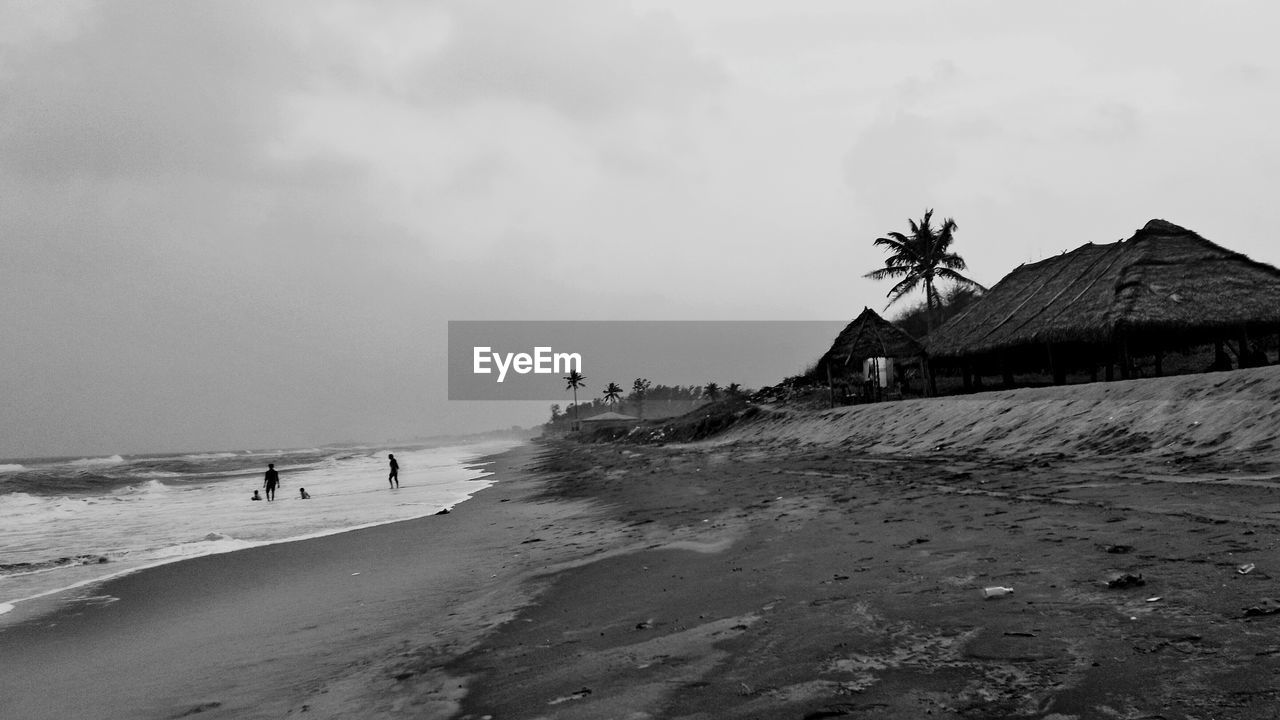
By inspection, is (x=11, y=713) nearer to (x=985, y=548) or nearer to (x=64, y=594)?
(x=64, y=594)

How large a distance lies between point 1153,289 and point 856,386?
1691 centimetres

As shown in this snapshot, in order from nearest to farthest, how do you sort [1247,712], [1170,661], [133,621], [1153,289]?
1. [1247,712]
2. [1170,661]
3. [133,621]
4. [1153,289]

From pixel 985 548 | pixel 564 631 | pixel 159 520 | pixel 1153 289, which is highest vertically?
pixel 1153 289

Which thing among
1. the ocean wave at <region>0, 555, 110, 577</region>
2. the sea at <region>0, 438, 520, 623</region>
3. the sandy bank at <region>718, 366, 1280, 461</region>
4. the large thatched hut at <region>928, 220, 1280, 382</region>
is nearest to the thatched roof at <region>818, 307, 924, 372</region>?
the large thatched hut at <region>928, 220, 1280, 382</region>

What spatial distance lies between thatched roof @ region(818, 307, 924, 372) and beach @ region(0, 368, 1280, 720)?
58.4 feet

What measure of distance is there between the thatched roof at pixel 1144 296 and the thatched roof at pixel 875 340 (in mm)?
3234

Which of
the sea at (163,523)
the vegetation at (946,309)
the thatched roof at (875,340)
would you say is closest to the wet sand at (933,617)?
the sea at (163,523)

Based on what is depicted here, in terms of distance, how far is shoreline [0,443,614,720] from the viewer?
15.3ft

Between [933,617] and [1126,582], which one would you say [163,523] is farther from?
[1126,582]

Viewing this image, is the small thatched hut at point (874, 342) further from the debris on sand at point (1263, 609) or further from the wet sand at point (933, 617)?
the debris on sand at point (1263, 609)

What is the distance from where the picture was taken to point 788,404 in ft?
124

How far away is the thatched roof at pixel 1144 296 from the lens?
20.0 m

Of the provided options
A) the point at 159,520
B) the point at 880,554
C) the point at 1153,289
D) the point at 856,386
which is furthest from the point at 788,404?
the point at 880,554

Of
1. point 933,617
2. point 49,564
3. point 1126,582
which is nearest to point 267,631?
point 933,617
